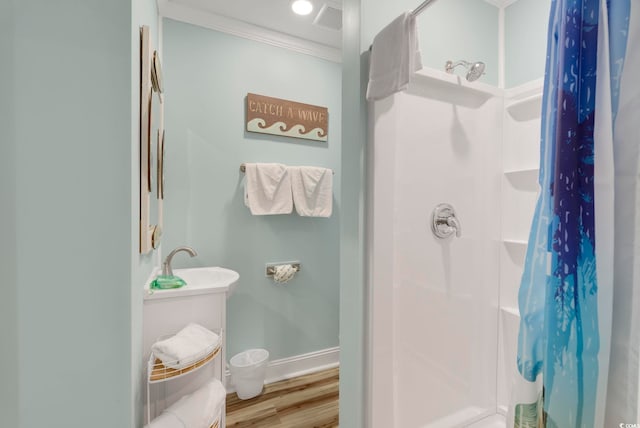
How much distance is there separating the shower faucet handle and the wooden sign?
1.32 metres

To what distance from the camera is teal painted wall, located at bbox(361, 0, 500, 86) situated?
1218 mm

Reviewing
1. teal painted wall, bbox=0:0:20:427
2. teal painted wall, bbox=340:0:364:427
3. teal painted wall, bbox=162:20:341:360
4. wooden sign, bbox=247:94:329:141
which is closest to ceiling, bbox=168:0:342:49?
teal painted wall, bbox=162:20:341:360

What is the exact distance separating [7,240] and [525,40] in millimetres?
2304

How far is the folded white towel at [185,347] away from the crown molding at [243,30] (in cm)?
200

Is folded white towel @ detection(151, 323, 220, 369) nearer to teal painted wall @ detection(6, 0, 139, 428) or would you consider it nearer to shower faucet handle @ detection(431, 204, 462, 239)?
teal painted wall @ detection(6, 0, 139, 428)

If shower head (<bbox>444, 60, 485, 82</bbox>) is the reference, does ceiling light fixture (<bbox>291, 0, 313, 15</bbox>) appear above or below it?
above

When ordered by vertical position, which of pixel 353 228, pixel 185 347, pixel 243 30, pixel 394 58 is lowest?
pixel 185 347

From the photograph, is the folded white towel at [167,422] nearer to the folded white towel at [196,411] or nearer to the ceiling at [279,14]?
the folded white towel at [196,411]

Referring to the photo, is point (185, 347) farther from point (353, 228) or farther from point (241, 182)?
point (241, 182)

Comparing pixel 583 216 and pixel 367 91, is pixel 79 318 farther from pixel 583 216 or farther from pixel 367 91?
pixel 583 216

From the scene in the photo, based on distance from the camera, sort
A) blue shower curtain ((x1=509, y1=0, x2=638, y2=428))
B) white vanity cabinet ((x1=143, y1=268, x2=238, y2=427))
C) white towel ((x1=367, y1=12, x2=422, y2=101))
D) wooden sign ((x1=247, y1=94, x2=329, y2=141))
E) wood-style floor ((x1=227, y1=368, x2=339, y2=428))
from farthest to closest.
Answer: wooden sign ((x1=247, y1=94, x2=329, y2=141))
wood-style floor ((x1=227, y1=368, x2=339, y2=428))
white vanity cabinet ((x1=143, y1=268, x2=238, y2=427))
white towel ((x1=367, y1=12, x2=422, y2=101))
blue shower curtain ((x1=509, y1=0, x2=638, y2=428))

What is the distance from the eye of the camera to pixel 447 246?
55.4 inches

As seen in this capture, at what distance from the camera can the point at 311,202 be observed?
7.40 feet

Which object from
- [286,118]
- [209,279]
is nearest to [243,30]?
[286,118]
